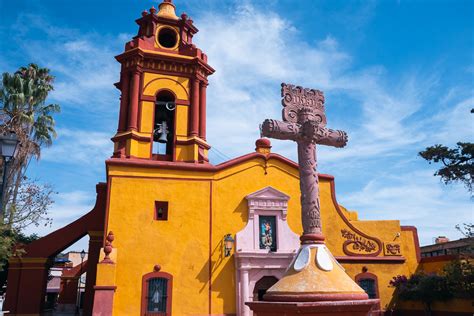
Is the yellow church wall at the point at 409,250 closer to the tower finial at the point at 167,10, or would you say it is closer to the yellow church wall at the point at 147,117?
the yellow church wall at the point at 147,117

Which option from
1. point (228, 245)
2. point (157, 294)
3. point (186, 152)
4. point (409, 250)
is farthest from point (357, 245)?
point (157, 294)

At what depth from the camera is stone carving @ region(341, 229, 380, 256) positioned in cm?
1834

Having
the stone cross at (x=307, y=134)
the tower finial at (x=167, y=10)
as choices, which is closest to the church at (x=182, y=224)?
the tower finial at (x=167, y=10)

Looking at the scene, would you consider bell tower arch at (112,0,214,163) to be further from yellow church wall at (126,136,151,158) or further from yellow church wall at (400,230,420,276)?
yellow church wall at (400,230,420,276)

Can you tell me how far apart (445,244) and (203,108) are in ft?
75.2

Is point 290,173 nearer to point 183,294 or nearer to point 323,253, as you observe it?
point 183,294

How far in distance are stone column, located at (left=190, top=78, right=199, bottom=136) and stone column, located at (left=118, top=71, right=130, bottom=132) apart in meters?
2.91

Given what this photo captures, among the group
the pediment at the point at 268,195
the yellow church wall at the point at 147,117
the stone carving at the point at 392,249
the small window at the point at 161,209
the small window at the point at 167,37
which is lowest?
the stone carving at the point at 392,249

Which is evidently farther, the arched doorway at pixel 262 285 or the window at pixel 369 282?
the window at pixel 369 282

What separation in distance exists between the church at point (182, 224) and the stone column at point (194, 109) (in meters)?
0.05

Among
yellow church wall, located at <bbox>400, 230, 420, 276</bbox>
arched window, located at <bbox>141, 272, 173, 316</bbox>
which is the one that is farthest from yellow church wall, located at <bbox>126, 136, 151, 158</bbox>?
yellow church wall, located at <bbox>400, 230, 420, 276</bbox>

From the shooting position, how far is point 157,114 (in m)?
19.4

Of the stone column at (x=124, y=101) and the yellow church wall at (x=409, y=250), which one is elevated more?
the stone column at (x=124, y=101)

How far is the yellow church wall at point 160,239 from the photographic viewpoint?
15258 millimetres
